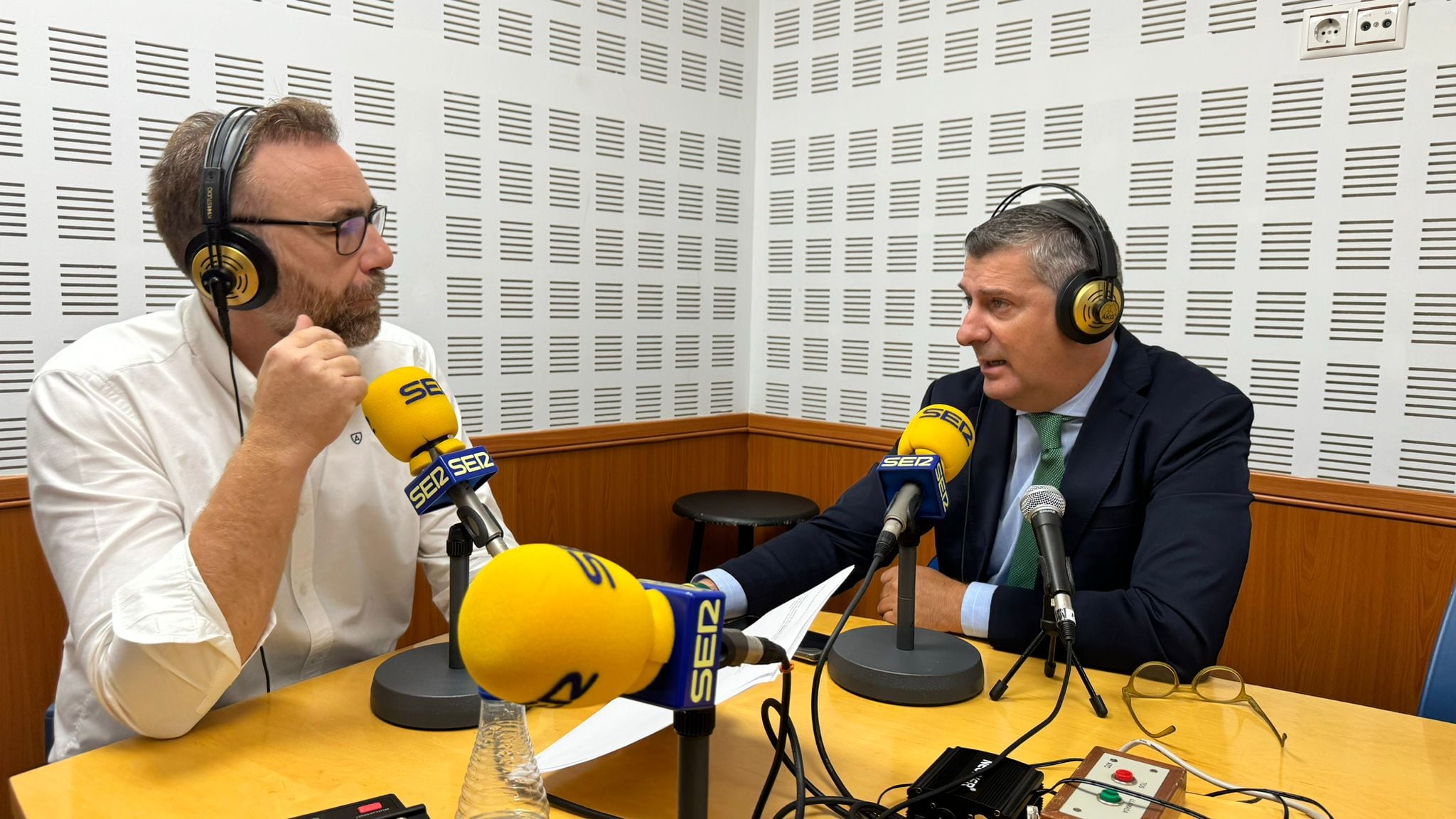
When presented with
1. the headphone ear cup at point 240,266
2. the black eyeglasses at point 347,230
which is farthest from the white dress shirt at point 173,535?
the black eyeglasses at point 347,230

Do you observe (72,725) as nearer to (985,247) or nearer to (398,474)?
(398,474)

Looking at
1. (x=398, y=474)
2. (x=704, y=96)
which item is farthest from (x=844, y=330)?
(x=398, y=474)

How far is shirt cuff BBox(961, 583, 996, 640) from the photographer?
1.68m

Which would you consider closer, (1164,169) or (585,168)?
(1164,169)

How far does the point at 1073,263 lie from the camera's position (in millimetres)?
1974

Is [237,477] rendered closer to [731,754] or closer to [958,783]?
[731,754]

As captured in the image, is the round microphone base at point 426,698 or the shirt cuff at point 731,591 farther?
the shirt cuff at point 731,591

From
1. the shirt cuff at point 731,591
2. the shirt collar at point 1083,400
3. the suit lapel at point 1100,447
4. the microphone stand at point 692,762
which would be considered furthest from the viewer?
the shirt collar at point 1083,400

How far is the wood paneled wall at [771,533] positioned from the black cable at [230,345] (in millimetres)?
1016

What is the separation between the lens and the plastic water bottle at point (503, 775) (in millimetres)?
1003

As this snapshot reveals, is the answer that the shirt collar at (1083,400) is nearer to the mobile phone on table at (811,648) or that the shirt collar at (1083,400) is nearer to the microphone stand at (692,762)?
the mobile phone on table at (811,648)

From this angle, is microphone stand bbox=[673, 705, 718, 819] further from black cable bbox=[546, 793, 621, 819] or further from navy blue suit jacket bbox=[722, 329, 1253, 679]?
navy blue suit jacket bbox=[722, 329, 1253, 679]

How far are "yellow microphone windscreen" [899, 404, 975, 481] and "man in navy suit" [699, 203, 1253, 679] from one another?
305mm

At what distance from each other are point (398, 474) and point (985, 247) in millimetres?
1233
